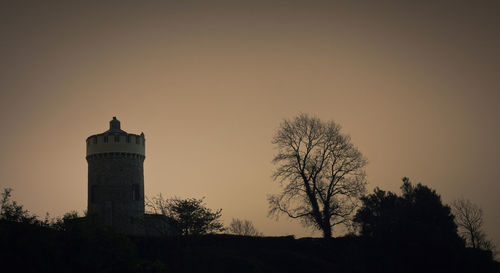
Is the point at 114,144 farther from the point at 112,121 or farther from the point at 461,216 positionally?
the point at 461,216

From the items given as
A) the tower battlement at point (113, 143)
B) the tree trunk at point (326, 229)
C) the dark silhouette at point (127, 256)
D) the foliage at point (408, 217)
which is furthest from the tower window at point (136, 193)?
the foliage at point (408, 217)

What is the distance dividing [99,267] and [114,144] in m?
25.5

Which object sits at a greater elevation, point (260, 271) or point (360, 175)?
point (360, 175)

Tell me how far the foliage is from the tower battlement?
22491 mm

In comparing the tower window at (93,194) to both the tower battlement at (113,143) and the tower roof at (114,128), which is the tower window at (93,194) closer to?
the tower battlement at (113,143)

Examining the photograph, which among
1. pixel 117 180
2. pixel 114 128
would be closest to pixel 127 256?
pixel 117 180

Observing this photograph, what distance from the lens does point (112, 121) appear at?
156 ft

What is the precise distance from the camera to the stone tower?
42.4 meters

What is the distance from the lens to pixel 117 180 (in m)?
43.1

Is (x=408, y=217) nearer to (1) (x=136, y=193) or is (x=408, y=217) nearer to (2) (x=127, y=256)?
(2) (x=127, y=256)

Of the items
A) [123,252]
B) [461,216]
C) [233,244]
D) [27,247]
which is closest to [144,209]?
[233,244]

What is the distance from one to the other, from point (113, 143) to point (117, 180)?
146 inches

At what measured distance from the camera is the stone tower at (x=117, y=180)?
139 ft

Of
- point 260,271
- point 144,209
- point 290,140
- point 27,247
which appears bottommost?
point 260,271
